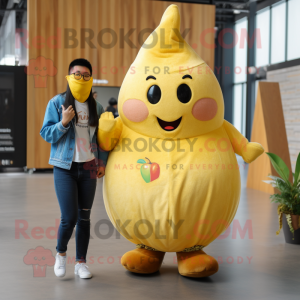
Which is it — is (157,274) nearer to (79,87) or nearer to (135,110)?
(135,110)

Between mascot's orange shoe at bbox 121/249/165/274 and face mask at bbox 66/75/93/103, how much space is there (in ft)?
3.92

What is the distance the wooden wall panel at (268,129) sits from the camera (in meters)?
6.75

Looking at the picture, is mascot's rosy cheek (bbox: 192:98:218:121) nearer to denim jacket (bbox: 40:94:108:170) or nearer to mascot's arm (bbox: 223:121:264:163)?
mascot's arm (bbox: 223:121:264:163)

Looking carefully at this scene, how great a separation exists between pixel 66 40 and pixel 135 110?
24.2ft

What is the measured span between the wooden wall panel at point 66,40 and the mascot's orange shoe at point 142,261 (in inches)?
269

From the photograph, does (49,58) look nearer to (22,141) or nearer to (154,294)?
(22,141)

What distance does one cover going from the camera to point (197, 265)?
2.84m

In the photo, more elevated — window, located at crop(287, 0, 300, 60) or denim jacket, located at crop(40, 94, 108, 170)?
window, located at crop(287, 0, 300, 60)

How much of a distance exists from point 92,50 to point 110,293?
25.7 feet

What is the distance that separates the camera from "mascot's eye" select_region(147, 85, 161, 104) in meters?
2.69

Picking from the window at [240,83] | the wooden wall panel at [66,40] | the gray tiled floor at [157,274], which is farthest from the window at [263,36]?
the gray tiled floor at [157,274]

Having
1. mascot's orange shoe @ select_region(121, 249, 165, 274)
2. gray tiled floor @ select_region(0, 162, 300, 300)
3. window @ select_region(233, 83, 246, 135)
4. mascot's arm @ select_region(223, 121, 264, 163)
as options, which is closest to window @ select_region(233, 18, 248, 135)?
window @ select_region(233, 83, 246, 135)

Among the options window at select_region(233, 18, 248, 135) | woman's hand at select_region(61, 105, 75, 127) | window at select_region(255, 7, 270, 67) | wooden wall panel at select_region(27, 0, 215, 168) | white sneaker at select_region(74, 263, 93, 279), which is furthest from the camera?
window at select_region(233, 18, 248, 135)

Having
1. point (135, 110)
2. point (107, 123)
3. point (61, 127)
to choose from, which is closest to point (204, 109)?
point (135, 110)
